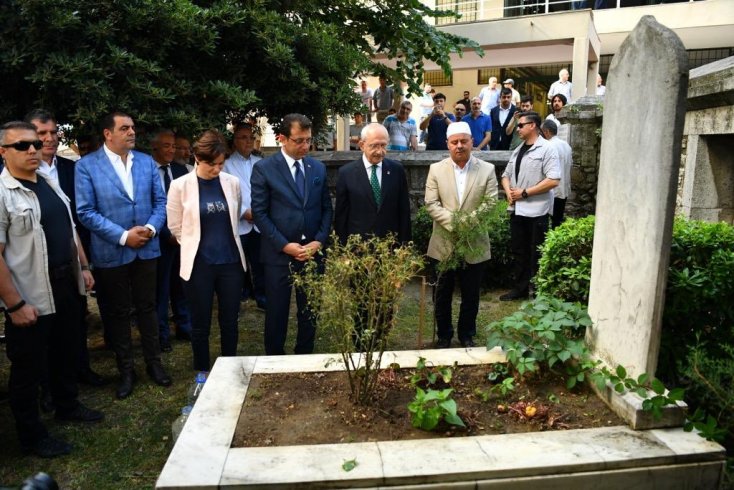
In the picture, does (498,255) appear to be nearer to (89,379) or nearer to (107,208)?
(107,208)

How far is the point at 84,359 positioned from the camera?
15.8 feet

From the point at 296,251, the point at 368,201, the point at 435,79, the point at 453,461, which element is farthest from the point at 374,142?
the point at 435,79

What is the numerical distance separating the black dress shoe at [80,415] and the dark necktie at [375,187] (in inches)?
104

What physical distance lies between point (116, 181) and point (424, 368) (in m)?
2.74

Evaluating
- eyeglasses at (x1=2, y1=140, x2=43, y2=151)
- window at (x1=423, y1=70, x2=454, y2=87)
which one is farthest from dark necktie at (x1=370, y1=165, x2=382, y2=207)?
window at (x1=423, y1=70, x2=454, y2=87)

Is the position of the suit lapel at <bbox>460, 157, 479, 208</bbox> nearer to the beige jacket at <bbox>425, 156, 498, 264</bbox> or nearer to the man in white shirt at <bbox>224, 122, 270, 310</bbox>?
the beige jacket at <bbox>425, 156, 498, 264</bbox>

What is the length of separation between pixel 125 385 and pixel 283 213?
182cm

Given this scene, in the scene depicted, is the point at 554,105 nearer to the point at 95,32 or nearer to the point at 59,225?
the point at 95,32

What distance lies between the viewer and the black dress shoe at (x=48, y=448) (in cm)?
368

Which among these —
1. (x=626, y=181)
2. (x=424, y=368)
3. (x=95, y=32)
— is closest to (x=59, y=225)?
(x=95, y=32)

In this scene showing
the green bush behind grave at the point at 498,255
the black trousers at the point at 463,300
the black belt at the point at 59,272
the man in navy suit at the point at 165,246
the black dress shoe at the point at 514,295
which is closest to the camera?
the black belt at the point at 59,272

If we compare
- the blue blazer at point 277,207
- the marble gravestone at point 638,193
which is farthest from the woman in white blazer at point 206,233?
the marble gravestone at point 638,193

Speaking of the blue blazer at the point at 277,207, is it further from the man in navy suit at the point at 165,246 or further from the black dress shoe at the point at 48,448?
the black dress shoe at the point at 48,448

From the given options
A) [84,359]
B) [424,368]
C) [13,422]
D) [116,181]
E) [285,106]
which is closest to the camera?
[424,368]
